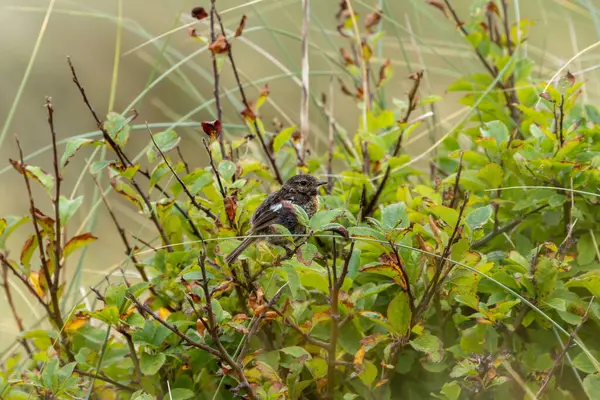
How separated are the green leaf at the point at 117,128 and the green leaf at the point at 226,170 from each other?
1.07ft

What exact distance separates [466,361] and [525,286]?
260mm

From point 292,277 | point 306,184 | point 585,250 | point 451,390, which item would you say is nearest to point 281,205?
point 306,184

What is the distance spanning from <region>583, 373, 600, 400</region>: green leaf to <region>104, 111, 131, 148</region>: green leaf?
1471 millimetres

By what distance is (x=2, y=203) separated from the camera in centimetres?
621

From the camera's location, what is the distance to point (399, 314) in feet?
7.73

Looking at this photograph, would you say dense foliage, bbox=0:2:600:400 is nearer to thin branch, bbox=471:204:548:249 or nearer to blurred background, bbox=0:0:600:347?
thin branch, bbox=471:204:548:249

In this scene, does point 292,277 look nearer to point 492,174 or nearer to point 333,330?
point 333,330

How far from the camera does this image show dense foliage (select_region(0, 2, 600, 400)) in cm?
232

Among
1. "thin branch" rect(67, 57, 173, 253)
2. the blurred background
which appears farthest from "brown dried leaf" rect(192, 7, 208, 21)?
the blurred background

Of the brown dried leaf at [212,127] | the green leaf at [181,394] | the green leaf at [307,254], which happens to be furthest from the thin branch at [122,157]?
the green leaf at [307,254]

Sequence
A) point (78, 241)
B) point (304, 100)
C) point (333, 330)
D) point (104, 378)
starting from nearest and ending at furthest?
point (333, 330) → point (104, 378) → point (78, 241) → point (304, 100)

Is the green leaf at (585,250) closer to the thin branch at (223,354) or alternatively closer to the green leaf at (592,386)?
the green leaf at (592,386)

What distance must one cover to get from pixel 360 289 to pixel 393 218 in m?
0.32

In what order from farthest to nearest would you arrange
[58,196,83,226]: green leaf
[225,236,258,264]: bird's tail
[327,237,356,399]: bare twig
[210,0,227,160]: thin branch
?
[210,0,227,160]: thin branch < [58,196,83,226]: green leaf < [225,236,258,264]: bird's tail < [327,237,356,399]: bare twig
